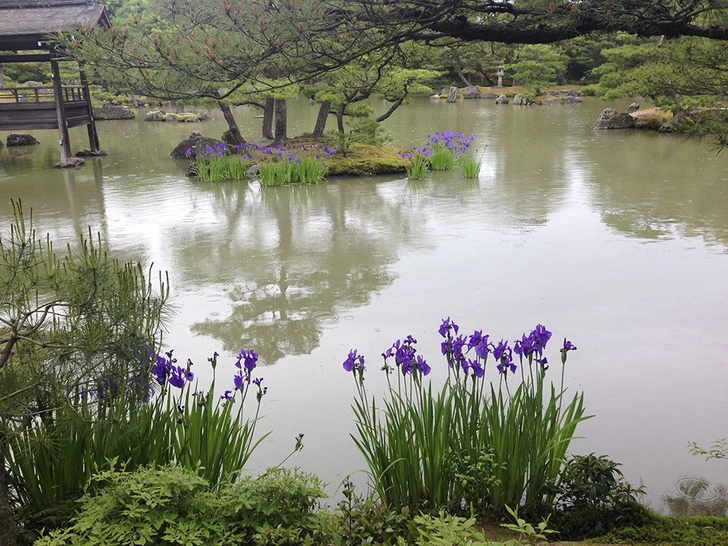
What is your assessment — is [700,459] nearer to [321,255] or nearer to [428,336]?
[428,336]

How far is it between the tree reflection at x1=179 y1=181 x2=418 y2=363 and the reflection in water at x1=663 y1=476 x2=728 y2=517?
197cm

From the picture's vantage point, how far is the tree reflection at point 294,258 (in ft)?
13.5

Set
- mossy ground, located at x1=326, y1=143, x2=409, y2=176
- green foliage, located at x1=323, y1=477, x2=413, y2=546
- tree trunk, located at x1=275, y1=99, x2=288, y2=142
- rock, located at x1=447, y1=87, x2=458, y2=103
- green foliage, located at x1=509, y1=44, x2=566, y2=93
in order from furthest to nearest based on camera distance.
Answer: rock, located at x1=447, y1=87, x2=458, y2=103 < green foliage, located at x1=509, y1=44, x2=566, y2=93 < tree trunk, located at x1=275, y1=99, x2=288, y2=142 < mossy ground, located at x1=326, y1=143, x2=409, y2=176 < green foliage, located at x1=323, y1=477, x2=413, y2=546

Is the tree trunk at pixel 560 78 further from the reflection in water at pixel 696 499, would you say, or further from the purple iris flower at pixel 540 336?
the purple iris flower at pixel 540 336

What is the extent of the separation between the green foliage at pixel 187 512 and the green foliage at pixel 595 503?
0.87 m

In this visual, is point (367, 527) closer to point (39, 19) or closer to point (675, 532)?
point (675, 532)

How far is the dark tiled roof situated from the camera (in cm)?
1023

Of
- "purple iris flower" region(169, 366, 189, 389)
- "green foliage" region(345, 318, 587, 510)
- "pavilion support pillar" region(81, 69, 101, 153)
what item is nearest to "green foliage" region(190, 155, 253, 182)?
"pavilion support pillar" region(81, 69, 101, 153)

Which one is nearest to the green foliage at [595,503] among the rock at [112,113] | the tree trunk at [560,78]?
the rock at [112,113]

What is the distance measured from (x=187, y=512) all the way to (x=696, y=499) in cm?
180

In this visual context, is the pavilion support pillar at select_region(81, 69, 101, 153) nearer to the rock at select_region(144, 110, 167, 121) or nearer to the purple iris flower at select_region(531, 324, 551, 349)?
the rock at select_region(144, 110, 167, 121)

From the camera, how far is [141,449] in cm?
215

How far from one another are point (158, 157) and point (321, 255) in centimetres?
779

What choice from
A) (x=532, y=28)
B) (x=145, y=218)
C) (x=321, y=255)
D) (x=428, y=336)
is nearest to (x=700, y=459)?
(x=428, y=336)
